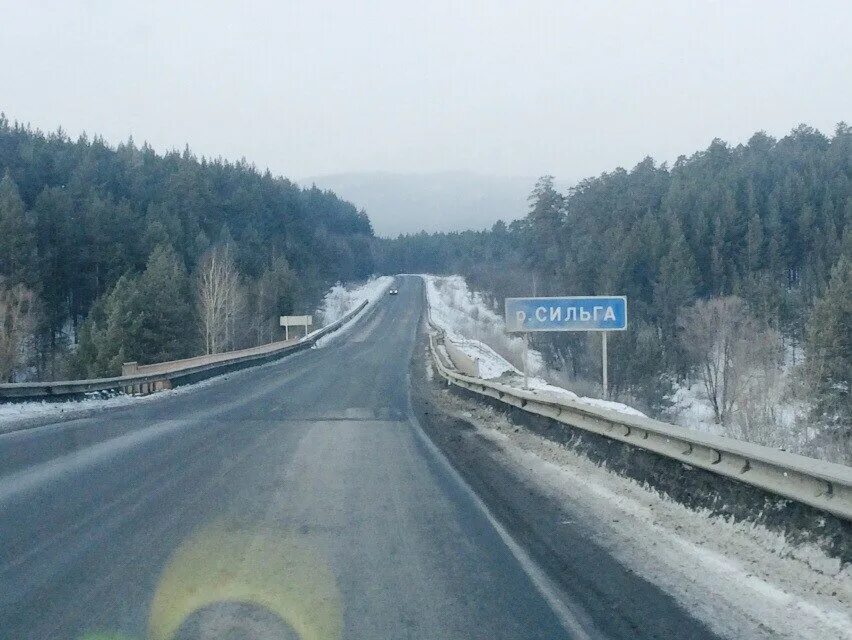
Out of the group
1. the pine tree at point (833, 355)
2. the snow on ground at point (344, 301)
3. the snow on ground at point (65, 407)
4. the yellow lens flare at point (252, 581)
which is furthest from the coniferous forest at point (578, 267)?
the yellow lens flare at point (252, 581)

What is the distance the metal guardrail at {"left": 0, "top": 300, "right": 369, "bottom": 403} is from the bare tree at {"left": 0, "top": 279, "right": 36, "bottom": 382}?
772 inches

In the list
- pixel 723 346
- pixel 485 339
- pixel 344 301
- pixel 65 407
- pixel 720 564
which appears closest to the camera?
pixel 720 564

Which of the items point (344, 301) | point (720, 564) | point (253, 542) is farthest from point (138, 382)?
point (344, 301)

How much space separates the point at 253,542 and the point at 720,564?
13.3ft

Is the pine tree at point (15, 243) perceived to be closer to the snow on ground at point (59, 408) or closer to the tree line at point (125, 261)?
the tree line at point (125, 261)

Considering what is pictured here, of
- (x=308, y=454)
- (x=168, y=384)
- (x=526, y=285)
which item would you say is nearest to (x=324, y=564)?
(x=308, y=454)

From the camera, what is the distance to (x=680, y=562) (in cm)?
724

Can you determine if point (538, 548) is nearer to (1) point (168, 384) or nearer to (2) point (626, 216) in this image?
(1) point (168, 384)

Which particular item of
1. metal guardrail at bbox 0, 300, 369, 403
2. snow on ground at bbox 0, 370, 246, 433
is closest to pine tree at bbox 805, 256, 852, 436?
metal guardrail at bbox 0, 300, 369, 403

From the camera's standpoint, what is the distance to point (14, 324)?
196ft

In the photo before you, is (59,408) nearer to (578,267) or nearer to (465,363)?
(465,363)

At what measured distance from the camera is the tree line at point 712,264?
166ft

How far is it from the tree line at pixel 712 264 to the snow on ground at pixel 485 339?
4.25 m

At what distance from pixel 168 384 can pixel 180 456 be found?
17.7m
